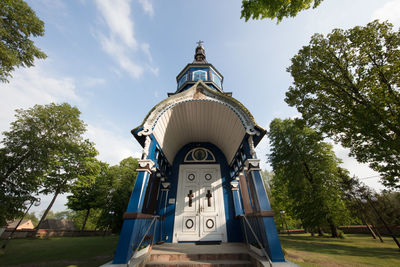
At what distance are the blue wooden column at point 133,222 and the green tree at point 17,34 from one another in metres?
10.9

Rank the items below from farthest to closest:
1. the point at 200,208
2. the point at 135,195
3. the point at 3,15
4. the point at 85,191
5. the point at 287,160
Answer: the point at 85,191 → the point at 287,160 → the point at 3,15 → the point at 200,208 → the point at 135,195

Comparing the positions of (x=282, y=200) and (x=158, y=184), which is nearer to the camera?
(x=158, y=184)

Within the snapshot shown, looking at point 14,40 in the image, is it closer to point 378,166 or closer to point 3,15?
point 3,15

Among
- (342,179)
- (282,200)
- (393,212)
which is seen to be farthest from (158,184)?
(393,212)

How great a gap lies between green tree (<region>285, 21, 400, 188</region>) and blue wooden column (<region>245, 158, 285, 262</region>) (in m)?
6.47

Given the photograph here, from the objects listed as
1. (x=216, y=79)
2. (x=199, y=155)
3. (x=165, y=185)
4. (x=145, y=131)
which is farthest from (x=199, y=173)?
(x=216, y=79)

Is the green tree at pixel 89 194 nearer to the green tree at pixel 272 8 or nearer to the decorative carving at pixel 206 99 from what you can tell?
the decorative carving at pixel 206 99

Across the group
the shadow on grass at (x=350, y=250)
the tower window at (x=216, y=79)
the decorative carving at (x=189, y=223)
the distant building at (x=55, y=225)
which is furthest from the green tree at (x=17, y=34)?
the distant building at (x=55, y=225)

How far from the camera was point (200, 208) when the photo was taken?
785 cm

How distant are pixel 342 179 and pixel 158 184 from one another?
16.7m

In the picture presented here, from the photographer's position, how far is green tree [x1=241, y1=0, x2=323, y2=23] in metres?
4.14

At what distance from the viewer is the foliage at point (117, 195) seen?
16.1 meters

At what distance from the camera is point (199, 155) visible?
9516mm

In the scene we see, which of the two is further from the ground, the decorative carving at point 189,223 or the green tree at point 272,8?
the green tree at point 272,8
